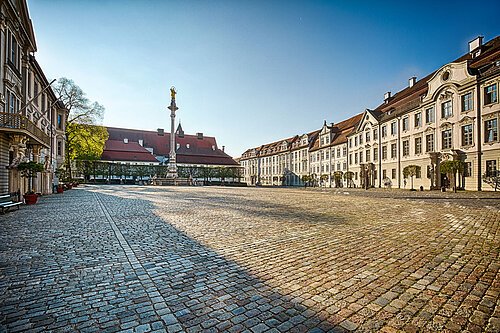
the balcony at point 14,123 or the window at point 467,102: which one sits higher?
the window at point 467,102

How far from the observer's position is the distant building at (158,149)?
71000 millimetres

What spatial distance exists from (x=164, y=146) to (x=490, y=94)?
79410mm

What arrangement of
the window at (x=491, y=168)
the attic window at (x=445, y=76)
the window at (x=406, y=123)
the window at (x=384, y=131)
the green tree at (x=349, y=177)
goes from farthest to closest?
the green tree at (x=349, y=177) < the window at (x=384, y=131) < the window at (x=406, y=123) < the attic window at (x=445, y=76) < the window at (x=491, y=168)

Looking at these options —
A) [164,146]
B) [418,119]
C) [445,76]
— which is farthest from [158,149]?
[445,76]

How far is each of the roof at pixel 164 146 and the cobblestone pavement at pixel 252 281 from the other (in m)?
70.5

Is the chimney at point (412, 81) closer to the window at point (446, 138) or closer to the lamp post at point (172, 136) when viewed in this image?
the window at point (446, 138)

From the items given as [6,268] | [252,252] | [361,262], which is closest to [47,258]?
[6,268]

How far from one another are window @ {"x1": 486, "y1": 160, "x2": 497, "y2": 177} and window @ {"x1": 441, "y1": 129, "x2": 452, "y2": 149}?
199 inches

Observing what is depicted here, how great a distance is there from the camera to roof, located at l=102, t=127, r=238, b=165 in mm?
72938

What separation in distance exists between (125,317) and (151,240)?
3905 millimetres

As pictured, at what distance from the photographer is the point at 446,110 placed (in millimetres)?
31938

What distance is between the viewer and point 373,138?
45875 mm

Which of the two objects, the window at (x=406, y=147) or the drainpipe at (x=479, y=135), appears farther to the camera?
the window at (x=406, y=147)

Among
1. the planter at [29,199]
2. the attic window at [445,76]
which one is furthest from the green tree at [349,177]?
the planter at [29,199]
